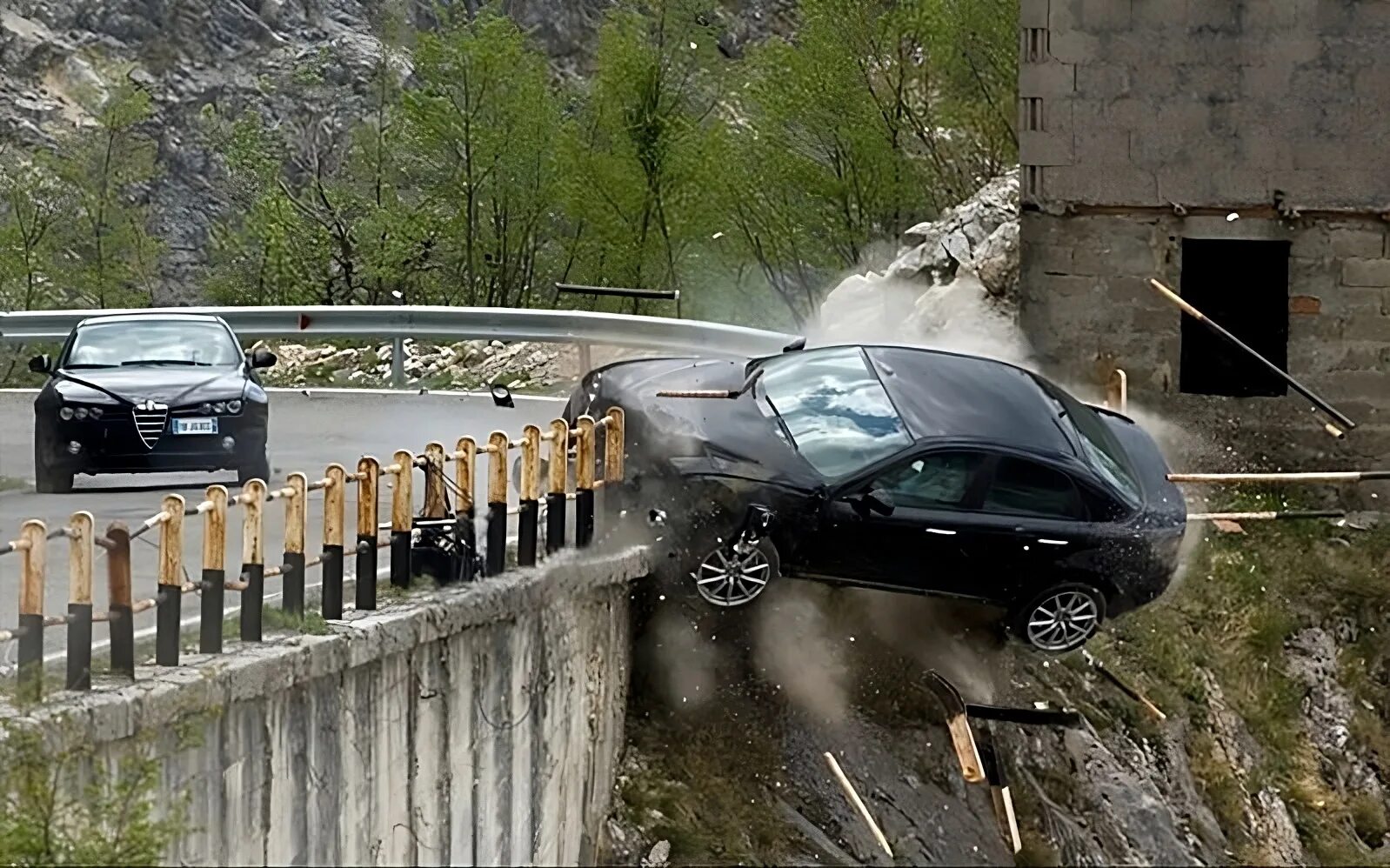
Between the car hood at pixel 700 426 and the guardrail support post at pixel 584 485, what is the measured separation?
414mm

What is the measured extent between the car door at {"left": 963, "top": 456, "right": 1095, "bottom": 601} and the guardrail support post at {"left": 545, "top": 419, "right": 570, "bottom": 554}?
2431mm

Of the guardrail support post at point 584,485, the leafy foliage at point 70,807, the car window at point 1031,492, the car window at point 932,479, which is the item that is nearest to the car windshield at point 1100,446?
the car window at point 1031,492

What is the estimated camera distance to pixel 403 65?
56.8 meters

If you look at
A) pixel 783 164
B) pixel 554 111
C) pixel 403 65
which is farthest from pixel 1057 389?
pixel 403 65

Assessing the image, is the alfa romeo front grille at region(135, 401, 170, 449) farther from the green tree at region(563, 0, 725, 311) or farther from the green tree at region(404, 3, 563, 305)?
the green tree at region(404, 3, 563, 305)

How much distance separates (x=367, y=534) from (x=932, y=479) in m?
3.74

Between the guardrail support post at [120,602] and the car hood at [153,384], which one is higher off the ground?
the car hood at [153,384]

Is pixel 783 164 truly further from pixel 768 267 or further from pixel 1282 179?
pixel 1282 179

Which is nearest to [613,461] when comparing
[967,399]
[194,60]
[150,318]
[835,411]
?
[835,411]

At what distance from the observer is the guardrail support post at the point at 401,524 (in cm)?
1079

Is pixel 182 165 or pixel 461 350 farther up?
pixel 182 165

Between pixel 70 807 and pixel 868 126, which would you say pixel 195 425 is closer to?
pixel 70 807

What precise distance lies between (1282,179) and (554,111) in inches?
676

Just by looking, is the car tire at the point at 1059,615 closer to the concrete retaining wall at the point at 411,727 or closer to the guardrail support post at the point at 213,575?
the concrete retaining wall at the point at 411,727
